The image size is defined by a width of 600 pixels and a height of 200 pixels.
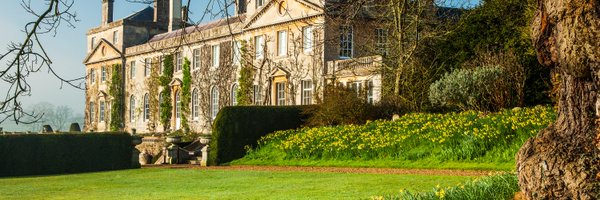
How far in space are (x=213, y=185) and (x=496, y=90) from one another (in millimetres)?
10971

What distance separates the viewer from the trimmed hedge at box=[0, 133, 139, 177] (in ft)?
72.5

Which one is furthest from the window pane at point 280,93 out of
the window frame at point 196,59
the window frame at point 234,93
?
the window frame at point 196,59

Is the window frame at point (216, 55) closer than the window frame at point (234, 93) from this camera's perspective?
No

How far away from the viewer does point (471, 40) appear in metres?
26.0

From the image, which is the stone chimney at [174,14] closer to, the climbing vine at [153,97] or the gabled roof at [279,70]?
the climbing vine at [153,97]

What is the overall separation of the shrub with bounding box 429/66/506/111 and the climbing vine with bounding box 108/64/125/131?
3043 cm

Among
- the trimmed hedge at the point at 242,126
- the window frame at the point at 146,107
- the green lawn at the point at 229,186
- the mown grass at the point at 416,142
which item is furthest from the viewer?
the window frame at the point at 146,107

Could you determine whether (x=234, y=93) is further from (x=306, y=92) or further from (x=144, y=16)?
(x=144, y=16)

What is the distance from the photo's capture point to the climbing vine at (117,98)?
50.2 metres

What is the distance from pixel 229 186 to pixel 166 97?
3179 cm

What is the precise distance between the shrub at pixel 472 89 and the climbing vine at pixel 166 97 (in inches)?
945

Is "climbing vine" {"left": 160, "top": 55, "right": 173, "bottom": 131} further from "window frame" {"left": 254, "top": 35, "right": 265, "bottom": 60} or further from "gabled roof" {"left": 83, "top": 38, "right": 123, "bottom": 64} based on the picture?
"window frame" {"left": 254, "top": 35, "right": 265, "bottom": 60}

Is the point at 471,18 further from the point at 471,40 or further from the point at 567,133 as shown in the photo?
the point at 567,133

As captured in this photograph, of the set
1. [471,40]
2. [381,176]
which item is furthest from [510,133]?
[471,40]
